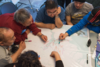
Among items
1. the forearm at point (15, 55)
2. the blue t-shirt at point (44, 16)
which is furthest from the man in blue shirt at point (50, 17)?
the forearm at point (15, 55)

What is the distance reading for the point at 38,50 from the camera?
3.14 ft

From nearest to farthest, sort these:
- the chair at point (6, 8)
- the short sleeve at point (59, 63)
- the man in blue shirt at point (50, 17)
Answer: the short sleeve at point (59, 63) < the man in blue shirt at point (50, 17) < the chair at point (6, 8)

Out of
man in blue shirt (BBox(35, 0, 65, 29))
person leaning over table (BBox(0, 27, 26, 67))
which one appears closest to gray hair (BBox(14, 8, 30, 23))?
person leaning over table (BBox(0, 27, 26, 67))

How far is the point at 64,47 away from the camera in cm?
96

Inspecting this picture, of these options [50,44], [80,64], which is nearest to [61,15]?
[50,44]

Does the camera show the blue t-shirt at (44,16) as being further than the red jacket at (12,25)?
Yes

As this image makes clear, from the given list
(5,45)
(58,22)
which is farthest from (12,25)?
(58,22)

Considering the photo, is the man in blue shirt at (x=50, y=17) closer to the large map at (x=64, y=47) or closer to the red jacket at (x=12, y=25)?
the large map at (x=64, y=47)

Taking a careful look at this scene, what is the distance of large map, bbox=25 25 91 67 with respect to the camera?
0.84 m

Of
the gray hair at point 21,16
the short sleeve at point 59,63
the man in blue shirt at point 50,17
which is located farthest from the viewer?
the man in blue shirt at point 50,17

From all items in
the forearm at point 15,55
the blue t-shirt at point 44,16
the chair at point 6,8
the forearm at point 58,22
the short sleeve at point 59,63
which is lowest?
the short sleeve at point 59,63

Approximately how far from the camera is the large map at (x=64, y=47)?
2.75 ft

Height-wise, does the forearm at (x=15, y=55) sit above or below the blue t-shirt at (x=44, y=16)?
below

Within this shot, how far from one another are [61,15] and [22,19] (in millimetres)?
605
